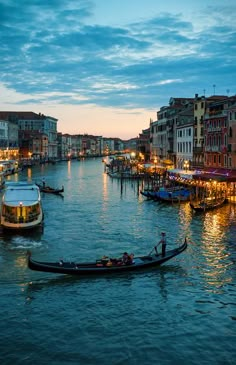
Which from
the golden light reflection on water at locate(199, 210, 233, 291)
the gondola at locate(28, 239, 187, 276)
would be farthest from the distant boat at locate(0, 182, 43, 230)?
the golden light reflection on water at locate(199, 210, 233, 291)

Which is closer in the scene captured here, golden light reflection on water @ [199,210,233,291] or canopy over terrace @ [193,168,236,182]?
golden light reflection on water @ [199,210,233,291]

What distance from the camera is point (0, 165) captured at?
78.9m

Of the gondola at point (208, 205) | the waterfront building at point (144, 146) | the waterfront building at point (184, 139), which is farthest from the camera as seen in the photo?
the waterfront building at point (144, 146)

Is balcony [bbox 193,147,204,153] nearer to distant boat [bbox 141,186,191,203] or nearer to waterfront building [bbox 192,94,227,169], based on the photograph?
waterfront building [bbox 192,94,227,169]

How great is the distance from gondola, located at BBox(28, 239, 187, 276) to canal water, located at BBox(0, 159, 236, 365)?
32 centimetres

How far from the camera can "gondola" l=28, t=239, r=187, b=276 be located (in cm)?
1895

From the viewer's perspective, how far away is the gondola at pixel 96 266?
62.2ft

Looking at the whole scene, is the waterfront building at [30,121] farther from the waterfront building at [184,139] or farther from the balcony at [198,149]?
the balcony at [198,149]

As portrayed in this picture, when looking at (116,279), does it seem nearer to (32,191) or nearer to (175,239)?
(175,239)

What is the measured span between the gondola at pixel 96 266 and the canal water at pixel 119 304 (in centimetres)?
32

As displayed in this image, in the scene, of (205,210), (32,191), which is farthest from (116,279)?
(205,210)

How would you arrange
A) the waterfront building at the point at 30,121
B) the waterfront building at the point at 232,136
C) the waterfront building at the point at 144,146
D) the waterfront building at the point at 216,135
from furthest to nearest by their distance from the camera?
the waterfront building at the point at 30,121
the waterfront building at the point at 144,146
the waterfront building at the point at 216,135
the waterfront building at the point at 232,136

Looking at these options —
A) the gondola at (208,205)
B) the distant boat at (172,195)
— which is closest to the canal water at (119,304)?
the gondola at (208,205)

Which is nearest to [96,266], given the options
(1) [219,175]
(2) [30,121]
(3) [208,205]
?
(3) [208,205]
